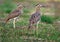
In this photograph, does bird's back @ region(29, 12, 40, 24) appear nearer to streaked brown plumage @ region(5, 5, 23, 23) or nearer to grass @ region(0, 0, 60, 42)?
grass @ region(0, 0, 60, 42)

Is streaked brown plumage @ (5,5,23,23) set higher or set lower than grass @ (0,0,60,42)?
higher

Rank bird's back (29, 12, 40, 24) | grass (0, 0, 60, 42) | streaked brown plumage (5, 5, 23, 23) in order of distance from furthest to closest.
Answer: streaked brown plumage (5, 5, 23, 23) < bird's back (29, 12, 40, 24) < grass (0, 0, 60, 42)

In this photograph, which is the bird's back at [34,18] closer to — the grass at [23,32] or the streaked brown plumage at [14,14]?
the grass at [23,32]

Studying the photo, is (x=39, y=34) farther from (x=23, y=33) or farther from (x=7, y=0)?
(x=7, y=0)

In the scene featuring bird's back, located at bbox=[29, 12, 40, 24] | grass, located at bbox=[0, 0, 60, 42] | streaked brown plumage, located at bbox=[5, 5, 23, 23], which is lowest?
grass, located at bbox=[0, 0, 60, 42]

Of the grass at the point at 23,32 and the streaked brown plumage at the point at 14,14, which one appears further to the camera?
the streaked brown plumage at the point at 14,14

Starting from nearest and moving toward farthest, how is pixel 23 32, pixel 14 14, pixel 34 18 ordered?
1. pixel 23 32
2. pixel 34 18
3. pixel 14 14

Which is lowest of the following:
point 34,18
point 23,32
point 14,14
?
point 23,32

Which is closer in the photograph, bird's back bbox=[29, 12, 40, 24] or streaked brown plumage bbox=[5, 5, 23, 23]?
bird's back bbox=[29, 12, 40, 24]

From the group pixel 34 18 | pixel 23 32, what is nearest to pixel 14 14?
pixel 34 18

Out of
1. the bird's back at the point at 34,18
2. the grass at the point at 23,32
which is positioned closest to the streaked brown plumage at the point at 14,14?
the grass at the point at 23,32

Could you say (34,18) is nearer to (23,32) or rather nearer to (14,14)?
(23,32)

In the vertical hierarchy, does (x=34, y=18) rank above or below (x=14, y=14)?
below

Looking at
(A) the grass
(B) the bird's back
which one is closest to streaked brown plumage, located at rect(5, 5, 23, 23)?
(A) the grass
